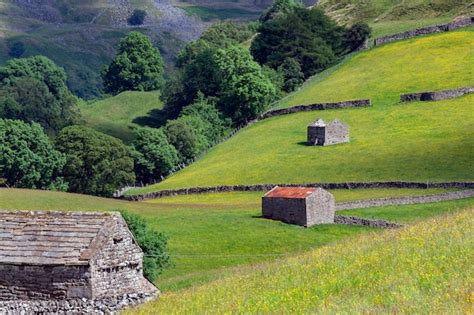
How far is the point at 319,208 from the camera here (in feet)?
228

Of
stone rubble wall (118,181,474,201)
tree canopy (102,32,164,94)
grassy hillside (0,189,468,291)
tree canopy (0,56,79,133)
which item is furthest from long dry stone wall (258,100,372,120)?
tree canopy (102,32,164,94)

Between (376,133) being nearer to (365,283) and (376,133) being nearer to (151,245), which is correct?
(151,245)

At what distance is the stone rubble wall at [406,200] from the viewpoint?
74.7m

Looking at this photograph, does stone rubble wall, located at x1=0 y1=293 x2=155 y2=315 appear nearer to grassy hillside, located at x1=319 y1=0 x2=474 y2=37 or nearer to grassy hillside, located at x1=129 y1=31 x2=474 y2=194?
grassy hillside, located at x1=129 y1=31 x2=474 y2=194


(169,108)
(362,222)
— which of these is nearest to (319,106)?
(169,108)

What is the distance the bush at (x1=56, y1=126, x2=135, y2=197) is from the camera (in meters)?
106

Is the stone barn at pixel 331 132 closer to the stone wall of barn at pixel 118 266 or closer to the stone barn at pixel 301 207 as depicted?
the stone barn at pixel 301 207

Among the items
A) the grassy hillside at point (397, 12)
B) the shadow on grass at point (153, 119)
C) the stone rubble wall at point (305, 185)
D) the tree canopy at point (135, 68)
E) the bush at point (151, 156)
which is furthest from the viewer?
the tree canopy at point (135, 68)

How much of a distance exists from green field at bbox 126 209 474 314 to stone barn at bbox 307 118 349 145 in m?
68.4

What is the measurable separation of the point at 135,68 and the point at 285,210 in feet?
414

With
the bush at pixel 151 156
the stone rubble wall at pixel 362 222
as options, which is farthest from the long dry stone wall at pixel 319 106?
the stone rubble wall at pixel 362 222

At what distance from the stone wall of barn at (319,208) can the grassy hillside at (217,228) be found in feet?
4.62

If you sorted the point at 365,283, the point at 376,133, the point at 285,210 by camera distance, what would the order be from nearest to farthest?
the point at 365,283 < the point at 285,210 < the point at 376,133

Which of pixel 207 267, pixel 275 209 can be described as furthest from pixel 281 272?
pixel 275 209
